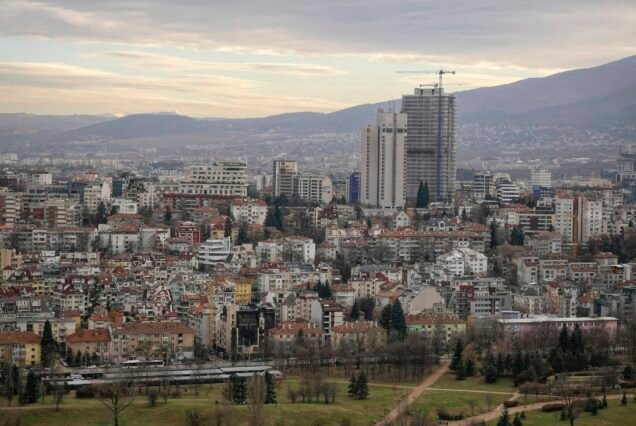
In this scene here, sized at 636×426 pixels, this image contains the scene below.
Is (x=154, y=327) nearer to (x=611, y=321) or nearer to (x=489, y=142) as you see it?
(x=611, y=321)

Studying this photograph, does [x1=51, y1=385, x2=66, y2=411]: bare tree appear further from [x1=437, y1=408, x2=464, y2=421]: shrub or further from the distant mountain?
the distant mountain

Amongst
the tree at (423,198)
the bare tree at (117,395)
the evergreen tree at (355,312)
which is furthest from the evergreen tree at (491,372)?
the tree at (423,198)

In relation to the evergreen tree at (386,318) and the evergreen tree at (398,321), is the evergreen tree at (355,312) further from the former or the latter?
the evergreen tree at (398,321)

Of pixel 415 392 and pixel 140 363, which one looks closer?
pixel 415 392

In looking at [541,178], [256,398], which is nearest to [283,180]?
[541,178]

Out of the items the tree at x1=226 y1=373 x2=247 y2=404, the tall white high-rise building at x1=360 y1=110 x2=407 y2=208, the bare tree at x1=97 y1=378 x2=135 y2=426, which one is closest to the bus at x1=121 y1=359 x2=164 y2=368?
the bare tree at x1=97 y1=378 x2=135 y2=426

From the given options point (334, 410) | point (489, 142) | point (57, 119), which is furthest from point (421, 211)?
point (57, 119)

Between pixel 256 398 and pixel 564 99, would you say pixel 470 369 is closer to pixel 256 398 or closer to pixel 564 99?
pixel 256 398
